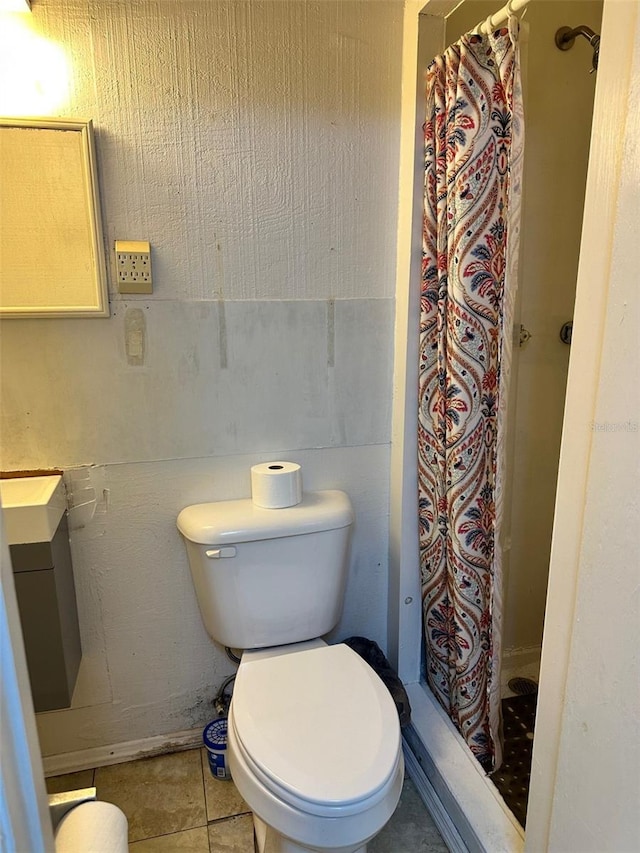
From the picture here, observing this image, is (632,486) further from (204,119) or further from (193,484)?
(204,119)

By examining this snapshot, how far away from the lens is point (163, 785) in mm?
1556

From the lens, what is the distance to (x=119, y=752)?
A: 162cm

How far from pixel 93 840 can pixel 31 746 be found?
0.22 m

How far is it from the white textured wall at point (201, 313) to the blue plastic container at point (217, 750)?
0.35 feet

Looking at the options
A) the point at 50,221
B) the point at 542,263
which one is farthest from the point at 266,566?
the point at 542,263

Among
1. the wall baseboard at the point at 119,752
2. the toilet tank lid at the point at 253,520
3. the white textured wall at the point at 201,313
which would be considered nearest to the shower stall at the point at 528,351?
the white textured wall at the point at 201,313

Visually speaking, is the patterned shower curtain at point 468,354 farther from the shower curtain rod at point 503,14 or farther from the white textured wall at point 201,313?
the white textured wall at point 201,313

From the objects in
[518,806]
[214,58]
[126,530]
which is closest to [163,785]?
[126,530]

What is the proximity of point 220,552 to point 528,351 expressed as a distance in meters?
1.08

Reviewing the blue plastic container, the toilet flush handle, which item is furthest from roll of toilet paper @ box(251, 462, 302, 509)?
the blue plastic container

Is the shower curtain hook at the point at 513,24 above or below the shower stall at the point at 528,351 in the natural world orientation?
above

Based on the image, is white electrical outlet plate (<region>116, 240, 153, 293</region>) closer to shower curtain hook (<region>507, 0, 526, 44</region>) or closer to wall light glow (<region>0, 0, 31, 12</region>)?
wall light glow (<region>0, 0, 31, 12</region>)

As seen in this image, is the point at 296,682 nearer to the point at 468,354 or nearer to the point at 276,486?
the point at 276,486

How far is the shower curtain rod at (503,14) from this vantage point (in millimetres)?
1110
